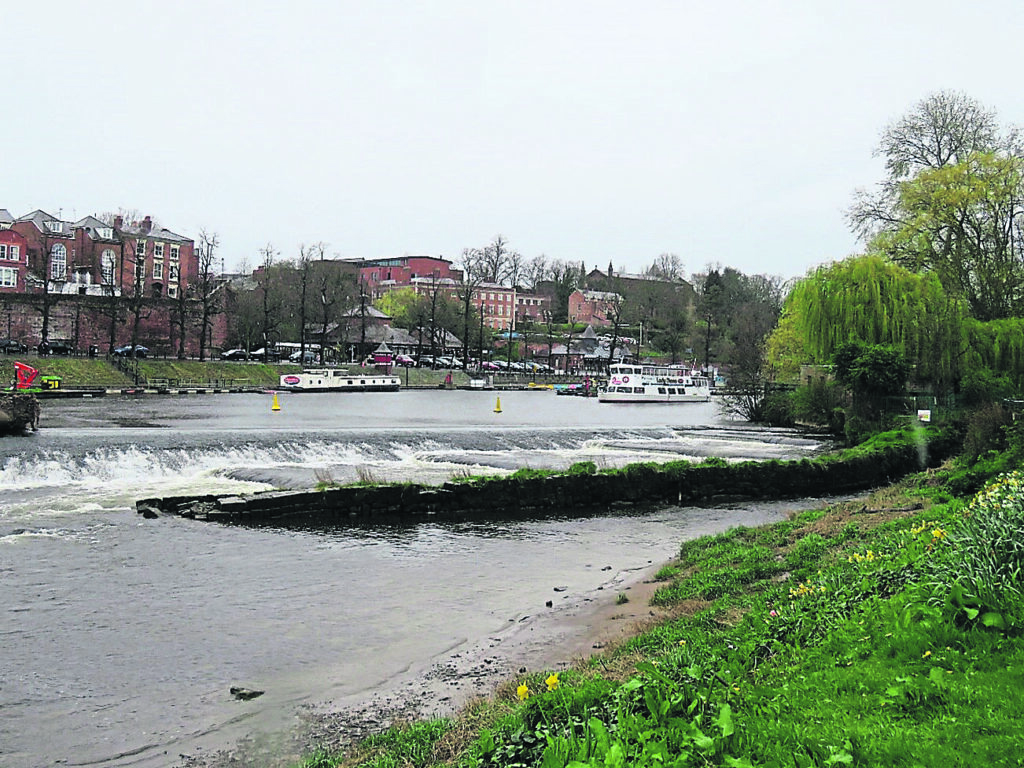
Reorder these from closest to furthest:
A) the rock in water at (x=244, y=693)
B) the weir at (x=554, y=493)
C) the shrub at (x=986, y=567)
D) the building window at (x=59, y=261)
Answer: the shrub at (x=986, y=567) < the rock in water at (x=244, y=693) < the weir at (x=554, y=493) < the building window at (x=59, y=261)

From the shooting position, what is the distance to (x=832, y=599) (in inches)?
360

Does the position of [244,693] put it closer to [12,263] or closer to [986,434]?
[986,434]

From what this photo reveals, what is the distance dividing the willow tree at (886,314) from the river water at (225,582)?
16677 mm

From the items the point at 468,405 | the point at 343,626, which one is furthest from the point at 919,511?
the point at 468,405

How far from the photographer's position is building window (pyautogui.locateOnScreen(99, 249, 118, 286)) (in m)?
104

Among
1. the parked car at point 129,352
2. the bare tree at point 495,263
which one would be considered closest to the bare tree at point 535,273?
the bare tree at point 495,263

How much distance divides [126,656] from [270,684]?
2.35 metres

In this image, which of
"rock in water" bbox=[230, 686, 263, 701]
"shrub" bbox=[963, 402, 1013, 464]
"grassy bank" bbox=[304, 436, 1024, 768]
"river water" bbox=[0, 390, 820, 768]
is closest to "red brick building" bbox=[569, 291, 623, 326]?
"river water" bbox=[0, 390, 820, 768]

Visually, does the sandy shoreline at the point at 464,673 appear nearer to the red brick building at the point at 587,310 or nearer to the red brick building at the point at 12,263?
the red brick building at the point at 12,263

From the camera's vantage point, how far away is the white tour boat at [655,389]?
85.2 meters

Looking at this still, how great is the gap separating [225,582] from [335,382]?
2754 inches

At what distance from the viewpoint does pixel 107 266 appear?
10806cm

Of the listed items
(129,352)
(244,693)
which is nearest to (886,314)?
(244,693)

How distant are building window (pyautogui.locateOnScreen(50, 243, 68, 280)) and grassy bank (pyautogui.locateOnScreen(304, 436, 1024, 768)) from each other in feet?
359
